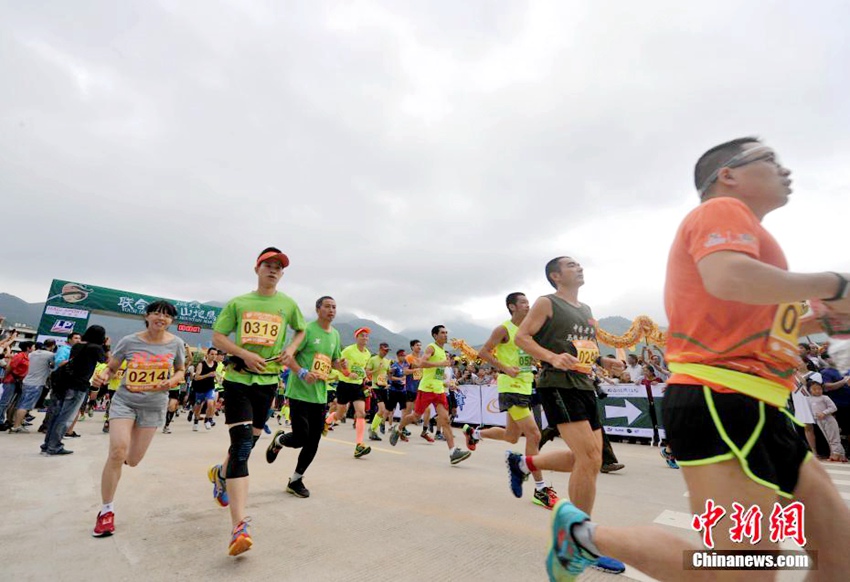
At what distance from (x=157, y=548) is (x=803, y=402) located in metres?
10.7

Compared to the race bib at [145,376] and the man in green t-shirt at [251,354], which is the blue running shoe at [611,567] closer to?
the man in green t-shirt at [251,354]

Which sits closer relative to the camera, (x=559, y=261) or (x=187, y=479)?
(x=559, y=261)

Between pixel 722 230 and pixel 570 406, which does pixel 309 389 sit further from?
A: pixel 722 230

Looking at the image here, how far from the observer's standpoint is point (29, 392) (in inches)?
359


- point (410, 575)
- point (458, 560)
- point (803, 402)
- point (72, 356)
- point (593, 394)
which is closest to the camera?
point (410, 575)

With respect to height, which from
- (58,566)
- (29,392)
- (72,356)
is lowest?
(58,566)

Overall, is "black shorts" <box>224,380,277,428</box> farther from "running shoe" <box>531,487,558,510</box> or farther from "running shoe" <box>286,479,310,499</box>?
"running shoe" <box>531,487,558,510</box>

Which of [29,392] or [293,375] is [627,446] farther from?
[29,392]

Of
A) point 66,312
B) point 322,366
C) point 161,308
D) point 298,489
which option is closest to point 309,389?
point 322,366

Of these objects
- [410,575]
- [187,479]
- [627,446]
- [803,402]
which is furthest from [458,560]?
[803,402]

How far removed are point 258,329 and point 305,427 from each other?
1.39 m

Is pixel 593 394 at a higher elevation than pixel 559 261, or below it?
below

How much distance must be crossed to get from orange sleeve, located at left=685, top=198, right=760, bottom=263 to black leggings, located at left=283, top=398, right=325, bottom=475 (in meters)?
3.84

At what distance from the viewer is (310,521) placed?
3348mm
